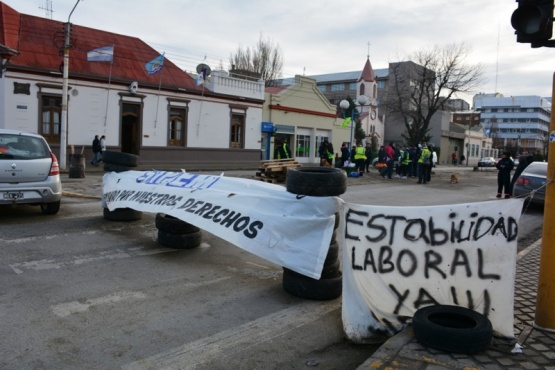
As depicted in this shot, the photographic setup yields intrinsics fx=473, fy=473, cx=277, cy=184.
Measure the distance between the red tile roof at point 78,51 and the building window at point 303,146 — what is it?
1178 centimetres

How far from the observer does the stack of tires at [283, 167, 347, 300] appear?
5164mm

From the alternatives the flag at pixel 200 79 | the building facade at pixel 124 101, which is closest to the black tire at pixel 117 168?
the building facade at pixel 124 101

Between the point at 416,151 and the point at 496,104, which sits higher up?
the point at 496,104

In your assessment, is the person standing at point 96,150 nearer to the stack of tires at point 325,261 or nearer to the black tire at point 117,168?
the black tire at point 117,168

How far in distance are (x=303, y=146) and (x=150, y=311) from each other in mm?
34692

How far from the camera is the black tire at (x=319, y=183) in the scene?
5.15 metres

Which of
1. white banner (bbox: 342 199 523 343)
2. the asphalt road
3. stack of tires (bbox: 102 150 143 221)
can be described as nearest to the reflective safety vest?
stack of tires (bbox: 102 150 143 221)

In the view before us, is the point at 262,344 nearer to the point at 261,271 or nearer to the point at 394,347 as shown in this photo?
the point at 394,347

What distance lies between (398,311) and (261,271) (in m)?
2.45

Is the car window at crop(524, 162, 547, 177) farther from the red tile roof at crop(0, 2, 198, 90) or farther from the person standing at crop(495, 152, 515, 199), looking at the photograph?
the red tile roof at crop(0, 2, 198, 90)

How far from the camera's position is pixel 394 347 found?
3621 millimetres

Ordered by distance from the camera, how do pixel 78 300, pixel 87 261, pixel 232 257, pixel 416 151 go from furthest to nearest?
pixel 416 151, pixel 232 257, pixel 87 261, pixel 78 300

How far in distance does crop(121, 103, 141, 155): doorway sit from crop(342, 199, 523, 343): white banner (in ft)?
77.7

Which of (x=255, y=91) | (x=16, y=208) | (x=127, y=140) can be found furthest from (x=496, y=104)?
(x=16, y=208)
